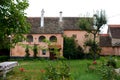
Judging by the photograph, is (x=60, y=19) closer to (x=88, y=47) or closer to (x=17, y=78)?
(x=88, y=47)

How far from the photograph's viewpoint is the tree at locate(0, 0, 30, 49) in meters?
23.0

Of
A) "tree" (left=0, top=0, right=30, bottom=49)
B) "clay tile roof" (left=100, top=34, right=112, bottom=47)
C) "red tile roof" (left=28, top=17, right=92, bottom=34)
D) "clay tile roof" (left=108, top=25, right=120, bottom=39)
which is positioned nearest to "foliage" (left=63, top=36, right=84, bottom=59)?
"red tile roof" (left=28, top=17, right=92, bottom=34)

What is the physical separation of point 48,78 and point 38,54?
5429 cm

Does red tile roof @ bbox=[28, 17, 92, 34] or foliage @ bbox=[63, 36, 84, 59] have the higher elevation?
red tile roof @ bbox=[28, 17, 92, 34]

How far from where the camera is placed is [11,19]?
76.9 ft

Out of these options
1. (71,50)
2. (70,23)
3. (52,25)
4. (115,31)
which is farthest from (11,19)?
(115,31)

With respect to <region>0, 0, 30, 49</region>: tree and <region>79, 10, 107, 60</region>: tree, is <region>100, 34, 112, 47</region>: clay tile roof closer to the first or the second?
<region>79, 10, 107, 60</region>: tree

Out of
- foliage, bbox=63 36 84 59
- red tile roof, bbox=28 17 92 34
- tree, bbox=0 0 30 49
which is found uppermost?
red tile roof, bbox=28 17 92 34

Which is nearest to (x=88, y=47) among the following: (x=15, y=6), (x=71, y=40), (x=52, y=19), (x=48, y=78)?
(x=71, y=40)

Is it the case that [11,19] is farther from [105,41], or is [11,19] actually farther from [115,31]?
[115,31]

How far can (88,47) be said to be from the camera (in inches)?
2576

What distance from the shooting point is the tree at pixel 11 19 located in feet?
75.6

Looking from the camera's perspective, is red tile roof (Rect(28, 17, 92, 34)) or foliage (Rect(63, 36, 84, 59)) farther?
red tile roof (Rect(28, 17, 92, 34))

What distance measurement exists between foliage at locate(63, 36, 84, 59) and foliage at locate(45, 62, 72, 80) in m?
52.2
